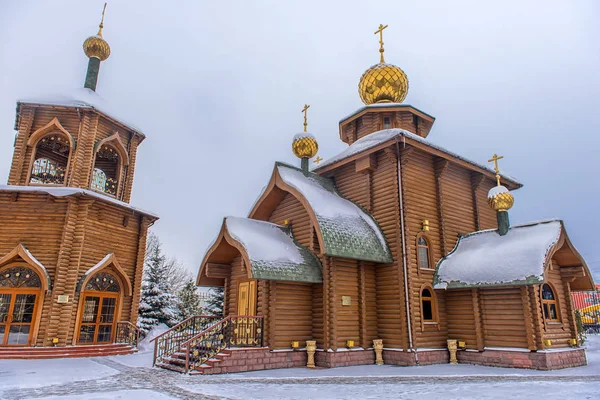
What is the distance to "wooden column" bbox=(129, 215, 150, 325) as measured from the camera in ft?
51.5

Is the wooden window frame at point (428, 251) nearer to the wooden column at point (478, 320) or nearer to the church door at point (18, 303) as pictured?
the wooden column at point (478, 320)

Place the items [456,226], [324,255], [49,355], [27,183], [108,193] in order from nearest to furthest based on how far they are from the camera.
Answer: [324,255]
[49,355]
[456,226]
[27,183]
[108,193]

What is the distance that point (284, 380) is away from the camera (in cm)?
847

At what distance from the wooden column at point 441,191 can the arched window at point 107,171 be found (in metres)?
12.4

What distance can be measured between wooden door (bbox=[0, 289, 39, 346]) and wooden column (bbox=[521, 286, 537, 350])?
14.4 meters

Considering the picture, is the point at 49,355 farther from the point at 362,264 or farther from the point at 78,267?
the point at 362,264

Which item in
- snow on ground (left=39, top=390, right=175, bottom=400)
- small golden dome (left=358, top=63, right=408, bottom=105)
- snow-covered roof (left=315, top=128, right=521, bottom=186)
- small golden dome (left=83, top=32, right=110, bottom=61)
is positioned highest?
small golden dome (left=83, top=32, right=110, bottom=61)

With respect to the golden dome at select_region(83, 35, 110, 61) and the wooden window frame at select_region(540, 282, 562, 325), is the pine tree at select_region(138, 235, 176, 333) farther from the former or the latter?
the wooden window frame at select_region(540, 282, 562, 325)

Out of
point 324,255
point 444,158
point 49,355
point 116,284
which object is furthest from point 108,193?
point 444,158

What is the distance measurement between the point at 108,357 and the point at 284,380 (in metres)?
7.54

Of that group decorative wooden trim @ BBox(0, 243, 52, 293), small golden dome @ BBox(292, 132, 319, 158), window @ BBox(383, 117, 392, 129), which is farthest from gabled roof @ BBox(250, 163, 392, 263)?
decorative wooden trim @ BBox(0, 243, 52, 293)

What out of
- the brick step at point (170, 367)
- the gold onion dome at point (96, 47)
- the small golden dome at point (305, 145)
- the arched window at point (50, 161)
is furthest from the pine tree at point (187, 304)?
the gold onion dome at point (96, 47)

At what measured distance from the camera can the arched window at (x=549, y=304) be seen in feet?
36.4

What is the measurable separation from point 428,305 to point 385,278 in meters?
1.50
